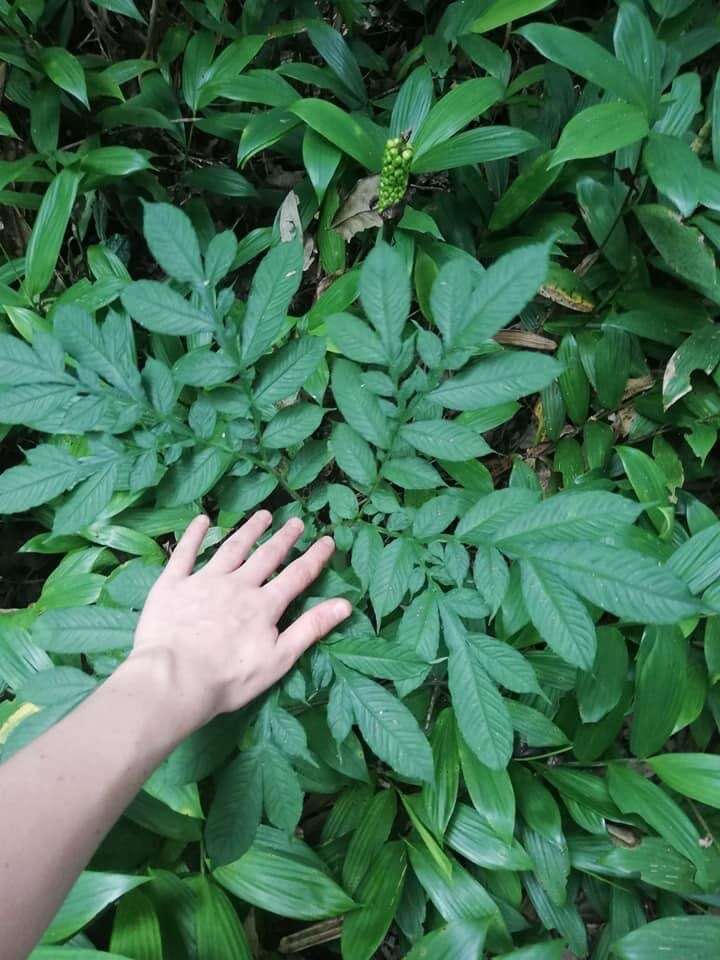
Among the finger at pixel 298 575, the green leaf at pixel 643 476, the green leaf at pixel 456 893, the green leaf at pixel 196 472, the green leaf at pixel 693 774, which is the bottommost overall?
the green leaf at pixel 456 893

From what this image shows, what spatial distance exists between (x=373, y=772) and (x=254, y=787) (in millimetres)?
407

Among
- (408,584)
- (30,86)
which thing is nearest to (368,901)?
(408,584)

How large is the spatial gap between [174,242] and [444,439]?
373 mm

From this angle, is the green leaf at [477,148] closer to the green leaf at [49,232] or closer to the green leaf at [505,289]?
the green leaf at [505,289]

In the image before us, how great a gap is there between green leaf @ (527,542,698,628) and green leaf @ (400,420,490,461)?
0.13 metres

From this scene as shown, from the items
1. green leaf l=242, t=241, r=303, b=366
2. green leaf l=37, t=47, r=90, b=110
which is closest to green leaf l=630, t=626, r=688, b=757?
green leaf l=242, t=241, r=303, b=366

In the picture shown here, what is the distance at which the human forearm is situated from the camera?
1.60ft

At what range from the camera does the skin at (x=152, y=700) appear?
501mm

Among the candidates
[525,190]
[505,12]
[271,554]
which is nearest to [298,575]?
[271,554]

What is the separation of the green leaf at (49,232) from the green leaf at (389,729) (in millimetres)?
919

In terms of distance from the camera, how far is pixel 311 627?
77 cm

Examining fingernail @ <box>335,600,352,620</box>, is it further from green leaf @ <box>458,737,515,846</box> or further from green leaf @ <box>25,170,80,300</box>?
green leaf @ <box>25,170,80,300</box>

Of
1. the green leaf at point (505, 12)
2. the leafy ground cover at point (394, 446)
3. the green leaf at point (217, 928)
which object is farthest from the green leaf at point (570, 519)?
the green leaf at point (505, 12)

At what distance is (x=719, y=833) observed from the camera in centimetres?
102
